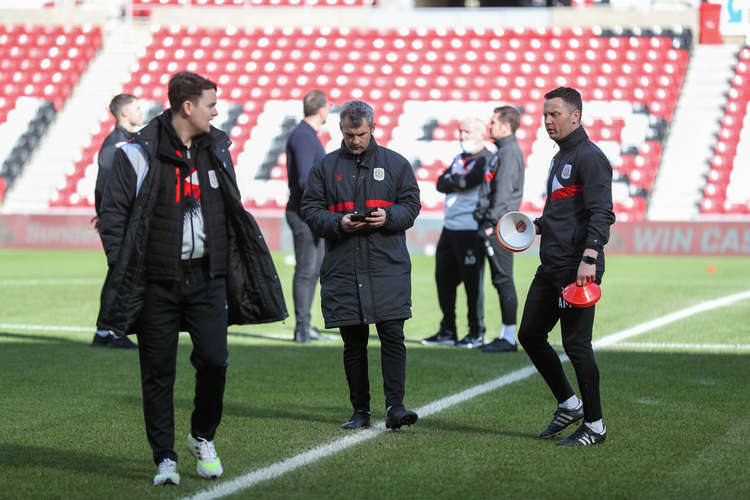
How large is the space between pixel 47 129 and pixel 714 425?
23.9 metres

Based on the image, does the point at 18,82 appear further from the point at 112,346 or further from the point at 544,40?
the point at 112,346

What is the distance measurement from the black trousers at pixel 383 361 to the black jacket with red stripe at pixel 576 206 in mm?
984

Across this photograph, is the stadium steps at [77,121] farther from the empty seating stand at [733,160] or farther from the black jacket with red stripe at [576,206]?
the black jacket with red stripe at [576,206]

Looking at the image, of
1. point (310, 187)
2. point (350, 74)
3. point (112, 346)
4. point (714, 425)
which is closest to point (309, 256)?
→ point (112, 346)

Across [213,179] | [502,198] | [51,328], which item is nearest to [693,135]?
[502,198]

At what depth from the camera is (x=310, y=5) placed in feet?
100

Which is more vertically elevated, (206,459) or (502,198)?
(502,198)

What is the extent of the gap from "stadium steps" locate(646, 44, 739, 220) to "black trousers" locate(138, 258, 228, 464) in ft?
59.8

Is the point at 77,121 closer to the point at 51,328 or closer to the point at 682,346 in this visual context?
the point at 51,328

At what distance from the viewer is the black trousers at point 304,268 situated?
36.1 ft

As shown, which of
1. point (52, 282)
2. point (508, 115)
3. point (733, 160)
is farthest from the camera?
point (733, 160)

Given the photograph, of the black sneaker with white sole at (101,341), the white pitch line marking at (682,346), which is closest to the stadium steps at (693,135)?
the white pitch line marking at (682,346)

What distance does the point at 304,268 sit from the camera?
11.1 m

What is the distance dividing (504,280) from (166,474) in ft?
18.0
